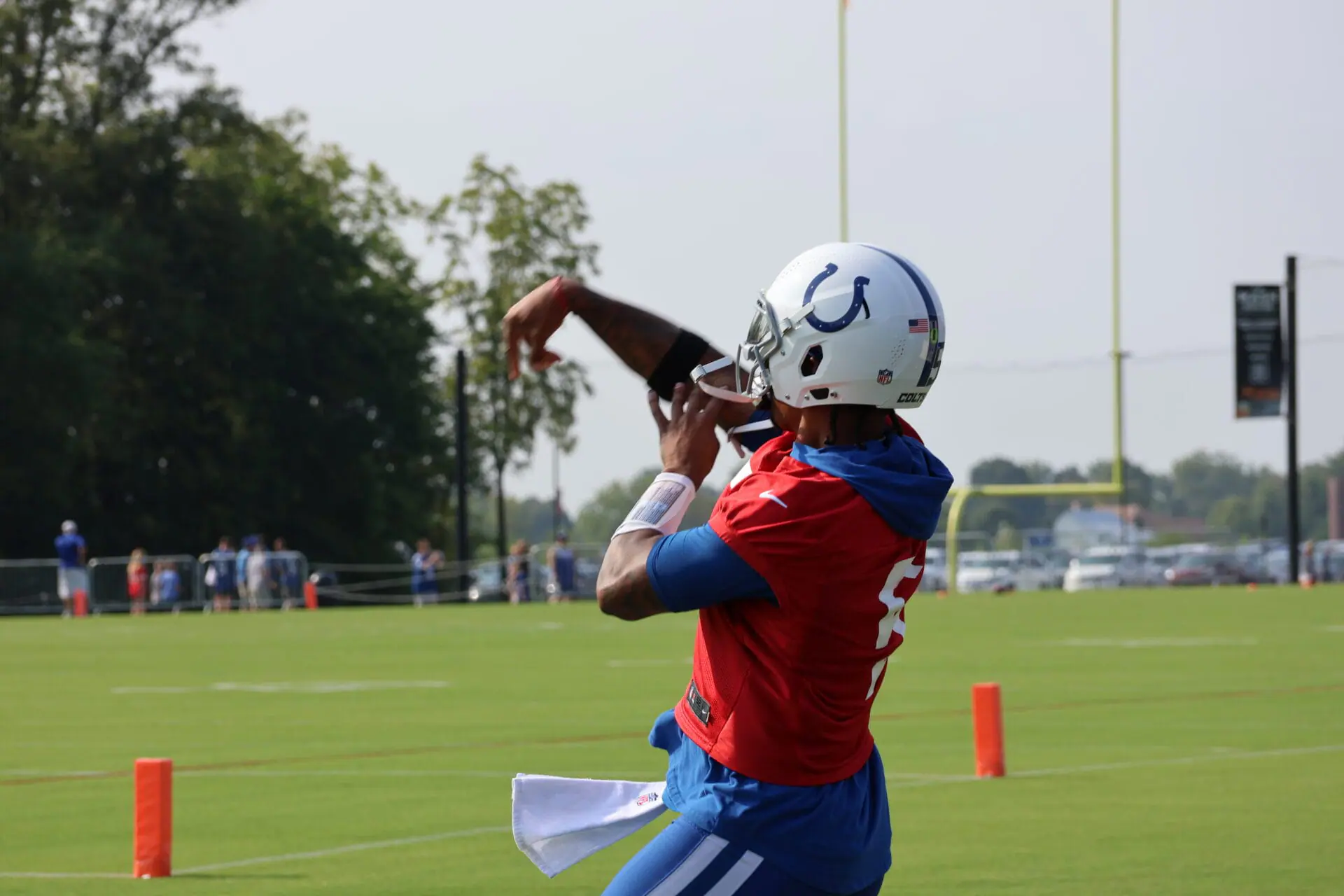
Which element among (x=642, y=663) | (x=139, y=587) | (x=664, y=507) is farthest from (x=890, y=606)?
(x=139, y=587)

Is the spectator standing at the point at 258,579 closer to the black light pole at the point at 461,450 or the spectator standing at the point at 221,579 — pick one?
the spectator standing at the point at 221,579

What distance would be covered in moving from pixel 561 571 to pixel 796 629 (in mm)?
55452

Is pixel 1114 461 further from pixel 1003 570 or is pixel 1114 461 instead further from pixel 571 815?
pixel 571 815

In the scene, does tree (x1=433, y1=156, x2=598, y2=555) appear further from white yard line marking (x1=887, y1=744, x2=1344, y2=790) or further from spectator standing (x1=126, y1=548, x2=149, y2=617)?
white yard line marking (x1=887, y1=744, x2=1344, y2=790)

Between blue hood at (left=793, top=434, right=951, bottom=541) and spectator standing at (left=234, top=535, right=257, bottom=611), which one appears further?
spectator standing at (left=234, top=535, right=257, bottom=611)

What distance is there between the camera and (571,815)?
188 inches

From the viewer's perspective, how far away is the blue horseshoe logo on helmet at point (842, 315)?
4.51 m

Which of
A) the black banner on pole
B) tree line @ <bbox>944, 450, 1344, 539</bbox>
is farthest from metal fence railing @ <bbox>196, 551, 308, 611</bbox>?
the black banner on pole

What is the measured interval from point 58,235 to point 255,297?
761cm

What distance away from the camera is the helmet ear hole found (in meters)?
4.53

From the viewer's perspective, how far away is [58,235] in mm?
62688

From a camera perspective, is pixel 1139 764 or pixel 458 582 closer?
pixel 1139 764

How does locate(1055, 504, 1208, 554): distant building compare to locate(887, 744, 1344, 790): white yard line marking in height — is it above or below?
above

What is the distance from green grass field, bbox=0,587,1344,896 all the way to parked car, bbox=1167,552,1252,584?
35022 millimetres
